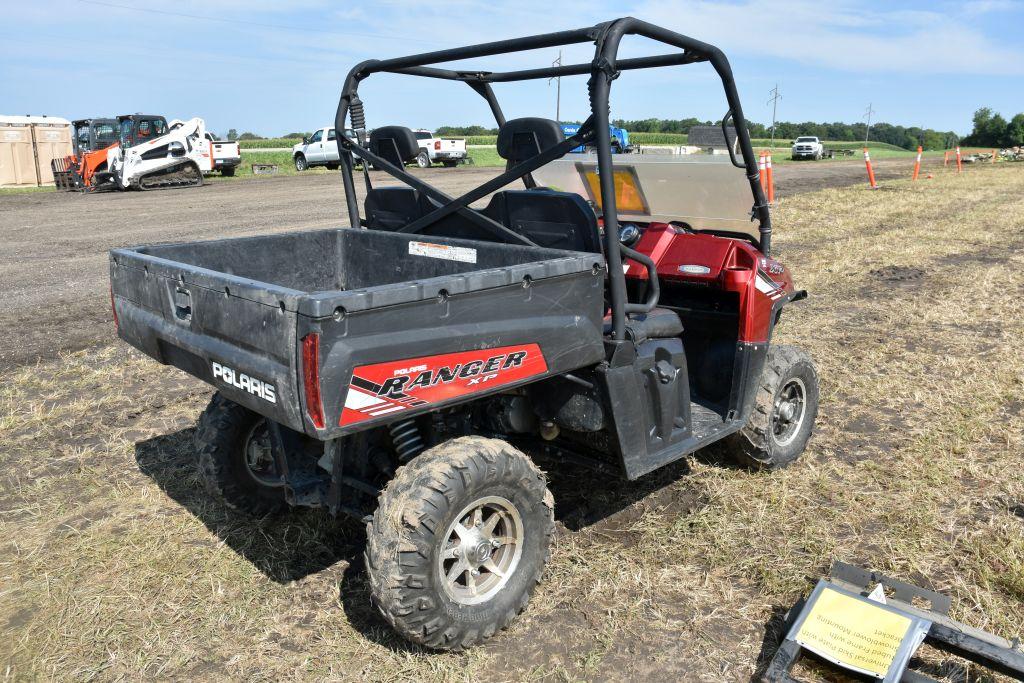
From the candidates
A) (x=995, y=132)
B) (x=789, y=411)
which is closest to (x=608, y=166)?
(x=789, y=411)

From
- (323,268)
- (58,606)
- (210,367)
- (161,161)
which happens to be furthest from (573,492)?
(161,161)

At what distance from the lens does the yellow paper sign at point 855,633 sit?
2650 millimetres

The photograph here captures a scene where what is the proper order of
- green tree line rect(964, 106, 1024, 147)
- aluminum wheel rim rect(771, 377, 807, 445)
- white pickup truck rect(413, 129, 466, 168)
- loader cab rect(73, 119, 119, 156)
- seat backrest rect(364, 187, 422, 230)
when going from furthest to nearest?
green tree line rect(964, 106, 1024, 147) → white pickup truck rect(413, 129, 466, 168) → loader cab rect(73, 119, 119, 156) → aluminum wheel rim rect(771, 377, 807, 445) → seat backrest rect(364, 187, 422, 230)

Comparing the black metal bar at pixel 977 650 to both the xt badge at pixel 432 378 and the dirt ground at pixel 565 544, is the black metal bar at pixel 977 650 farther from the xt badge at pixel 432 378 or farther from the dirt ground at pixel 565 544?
the xt badge at pixel 432 378

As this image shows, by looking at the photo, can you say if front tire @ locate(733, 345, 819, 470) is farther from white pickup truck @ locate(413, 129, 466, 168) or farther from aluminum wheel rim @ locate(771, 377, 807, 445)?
white pickup truck @ locate(413, 129, 466, 168)

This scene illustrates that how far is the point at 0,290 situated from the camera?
30.3ft

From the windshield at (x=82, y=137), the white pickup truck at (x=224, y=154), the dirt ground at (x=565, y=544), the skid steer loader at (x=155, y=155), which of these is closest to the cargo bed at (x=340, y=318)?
the dirt ground at (x=565, y=544)

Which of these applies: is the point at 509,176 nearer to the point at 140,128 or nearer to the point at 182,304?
the point at 182,304

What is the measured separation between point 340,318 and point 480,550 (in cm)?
105

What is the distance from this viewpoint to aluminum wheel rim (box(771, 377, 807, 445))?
4359 mm

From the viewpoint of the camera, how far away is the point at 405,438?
10.5ft

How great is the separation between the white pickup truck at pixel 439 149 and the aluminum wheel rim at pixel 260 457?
2889 cm

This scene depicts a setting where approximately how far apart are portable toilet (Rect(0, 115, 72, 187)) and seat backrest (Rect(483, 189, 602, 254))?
2964cm

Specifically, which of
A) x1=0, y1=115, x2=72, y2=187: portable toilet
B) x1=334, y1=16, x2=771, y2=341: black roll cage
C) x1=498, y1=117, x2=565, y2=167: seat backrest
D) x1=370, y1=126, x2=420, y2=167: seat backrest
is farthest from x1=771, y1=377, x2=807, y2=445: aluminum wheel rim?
x1=0, y1=115, x2=72, y2=187: portable toilet
